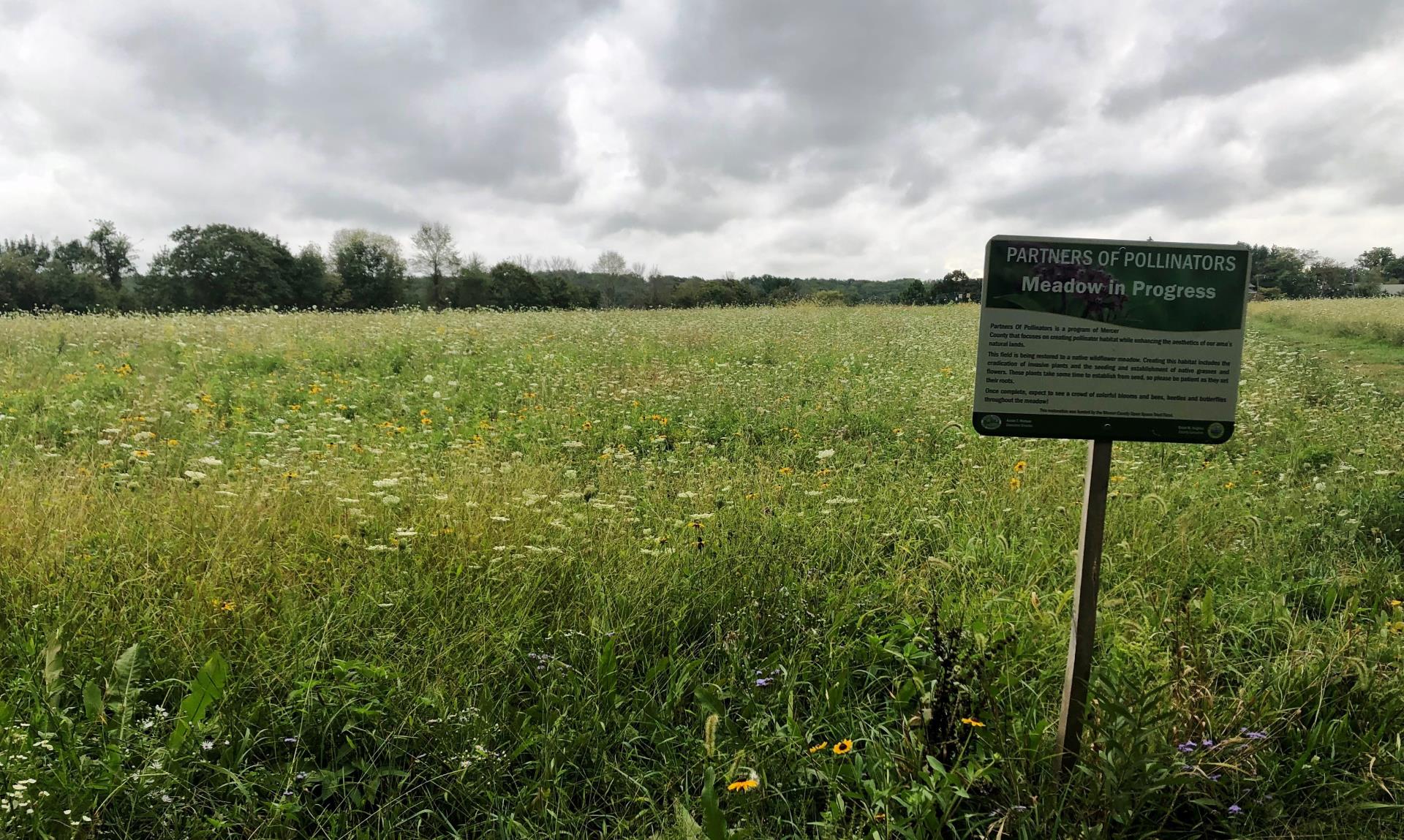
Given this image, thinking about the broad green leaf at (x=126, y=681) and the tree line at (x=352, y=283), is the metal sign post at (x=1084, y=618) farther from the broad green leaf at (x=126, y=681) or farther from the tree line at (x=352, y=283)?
the tree line at (x=352, y=283)

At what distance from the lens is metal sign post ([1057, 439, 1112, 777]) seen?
2.31 m

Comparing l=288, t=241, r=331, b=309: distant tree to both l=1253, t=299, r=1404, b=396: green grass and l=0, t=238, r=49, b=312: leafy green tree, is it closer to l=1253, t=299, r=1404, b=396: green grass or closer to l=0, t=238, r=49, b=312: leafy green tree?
l=0, t=238, r=49, b=312: leafy green tree

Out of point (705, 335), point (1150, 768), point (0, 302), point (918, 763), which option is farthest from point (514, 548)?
point (0, 302)

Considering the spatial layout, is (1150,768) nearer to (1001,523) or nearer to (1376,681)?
(1376,681)

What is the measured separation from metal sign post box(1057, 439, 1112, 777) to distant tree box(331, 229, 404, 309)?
55039 millimetres

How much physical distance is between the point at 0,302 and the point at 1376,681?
52872 millimetres

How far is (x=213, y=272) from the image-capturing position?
4075cm

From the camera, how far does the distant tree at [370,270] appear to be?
5203cm

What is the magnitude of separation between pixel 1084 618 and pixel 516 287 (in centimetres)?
5424

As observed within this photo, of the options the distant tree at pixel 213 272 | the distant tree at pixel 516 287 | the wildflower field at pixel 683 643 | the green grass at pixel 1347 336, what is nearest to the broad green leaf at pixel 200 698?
the wildflower field at pixel 683 643

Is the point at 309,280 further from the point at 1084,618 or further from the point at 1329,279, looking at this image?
the point at 1329,279

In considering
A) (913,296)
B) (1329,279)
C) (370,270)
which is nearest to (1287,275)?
(1329,279)

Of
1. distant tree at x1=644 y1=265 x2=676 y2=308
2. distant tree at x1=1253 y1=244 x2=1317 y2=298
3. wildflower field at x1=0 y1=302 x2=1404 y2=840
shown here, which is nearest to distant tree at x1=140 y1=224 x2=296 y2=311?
distant tree at x1=644 y1=265 x2=676 y2=308

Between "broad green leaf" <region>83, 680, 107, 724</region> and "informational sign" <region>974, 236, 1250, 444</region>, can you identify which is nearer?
"broad green leaf" <region>83, 680, 107, 724</region>
